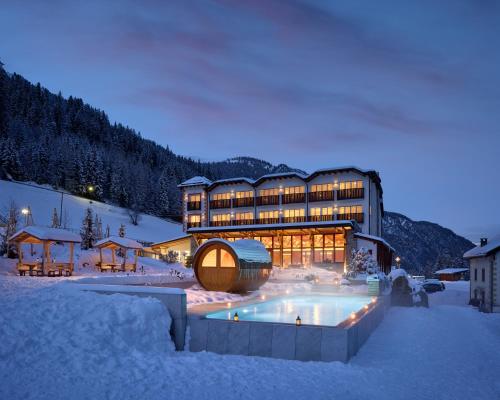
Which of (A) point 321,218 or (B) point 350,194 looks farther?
(A) point 321,218

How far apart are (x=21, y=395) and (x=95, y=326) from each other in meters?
3.05

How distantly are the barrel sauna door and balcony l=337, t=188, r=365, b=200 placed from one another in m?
25.6

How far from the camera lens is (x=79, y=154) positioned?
79.9 meters

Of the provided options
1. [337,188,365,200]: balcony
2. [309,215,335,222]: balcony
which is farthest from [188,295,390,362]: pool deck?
[309,215,335,222]: balcony

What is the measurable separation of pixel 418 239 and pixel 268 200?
123 metres

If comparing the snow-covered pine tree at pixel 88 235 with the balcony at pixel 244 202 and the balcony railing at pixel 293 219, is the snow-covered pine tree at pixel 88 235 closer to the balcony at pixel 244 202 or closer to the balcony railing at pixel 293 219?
the balcony at pixel 244 202

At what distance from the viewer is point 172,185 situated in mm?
96125

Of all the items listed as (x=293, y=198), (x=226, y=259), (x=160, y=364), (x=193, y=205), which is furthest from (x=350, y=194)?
(x=160, y=364)

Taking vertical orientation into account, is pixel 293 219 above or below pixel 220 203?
below

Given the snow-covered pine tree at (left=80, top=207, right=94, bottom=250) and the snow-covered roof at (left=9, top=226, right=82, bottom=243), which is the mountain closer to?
the snow-covered pine tree at (left=80, top=207, right=94, bottom=250)

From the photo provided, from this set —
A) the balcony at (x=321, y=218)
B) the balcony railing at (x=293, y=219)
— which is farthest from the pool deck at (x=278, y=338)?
the balcony railing at (x=293, y=219)

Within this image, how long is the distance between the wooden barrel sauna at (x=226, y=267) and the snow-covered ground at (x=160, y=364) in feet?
23.7

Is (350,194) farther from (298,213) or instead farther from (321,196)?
(298,213)

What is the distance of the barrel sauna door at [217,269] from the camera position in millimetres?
19188
